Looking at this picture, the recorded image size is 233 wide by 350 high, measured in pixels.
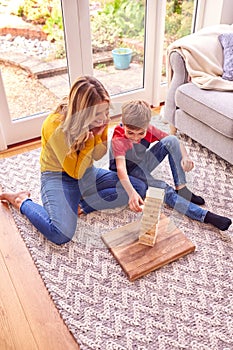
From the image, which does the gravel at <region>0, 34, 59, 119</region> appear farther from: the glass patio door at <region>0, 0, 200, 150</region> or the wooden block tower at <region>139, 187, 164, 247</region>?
the wooden block tower at <region>139, 187, 164, 247</region>

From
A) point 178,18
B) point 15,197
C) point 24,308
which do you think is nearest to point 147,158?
point 15,197

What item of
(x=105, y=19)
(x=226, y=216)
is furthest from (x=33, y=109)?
(x=226, y=216)

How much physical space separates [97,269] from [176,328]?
1.31 feet

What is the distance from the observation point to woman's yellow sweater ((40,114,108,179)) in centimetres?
145

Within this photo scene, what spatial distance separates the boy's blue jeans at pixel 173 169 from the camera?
165 centimetres

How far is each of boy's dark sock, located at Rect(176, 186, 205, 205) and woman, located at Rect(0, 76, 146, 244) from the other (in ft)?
0.69

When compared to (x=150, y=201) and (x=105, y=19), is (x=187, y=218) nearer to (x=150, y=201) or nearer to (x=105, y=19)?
(x=150, y=201)

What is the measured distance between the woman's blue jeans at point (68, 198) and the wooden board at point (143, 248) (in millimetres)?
Result: 172

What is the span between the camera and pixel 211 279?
1399 mm

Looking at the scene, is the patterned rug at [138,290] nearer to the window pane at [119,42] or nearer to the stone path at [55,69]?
the stone path at [55,69]

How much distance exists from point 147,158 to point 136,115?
0.31 metres

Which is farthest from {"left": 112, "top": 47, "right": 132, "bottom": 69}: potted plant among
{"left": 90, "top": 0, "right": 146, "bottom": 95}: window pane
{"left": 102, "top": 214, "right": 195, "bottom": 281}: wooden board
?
{"left": 102, "top": 214, "right": 195, "bottom": 281}: wooden board

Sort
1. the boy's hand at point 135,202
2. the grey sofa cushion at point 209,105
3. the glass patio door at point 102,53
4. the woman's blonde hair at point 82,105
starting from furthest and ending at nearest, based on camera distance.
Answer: the glass patio door at point 102,53 < the grey sofa cushion at point 209,105 < the boy's hand at point 135,202 < the woman's blonde hair at point 82,105

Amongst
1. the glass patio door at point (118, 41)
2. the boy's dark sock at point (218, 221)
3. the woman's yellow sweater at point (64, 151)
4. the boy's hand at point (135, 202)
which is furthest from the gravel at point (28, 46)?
the boy's dark sock at point (218, 221)
